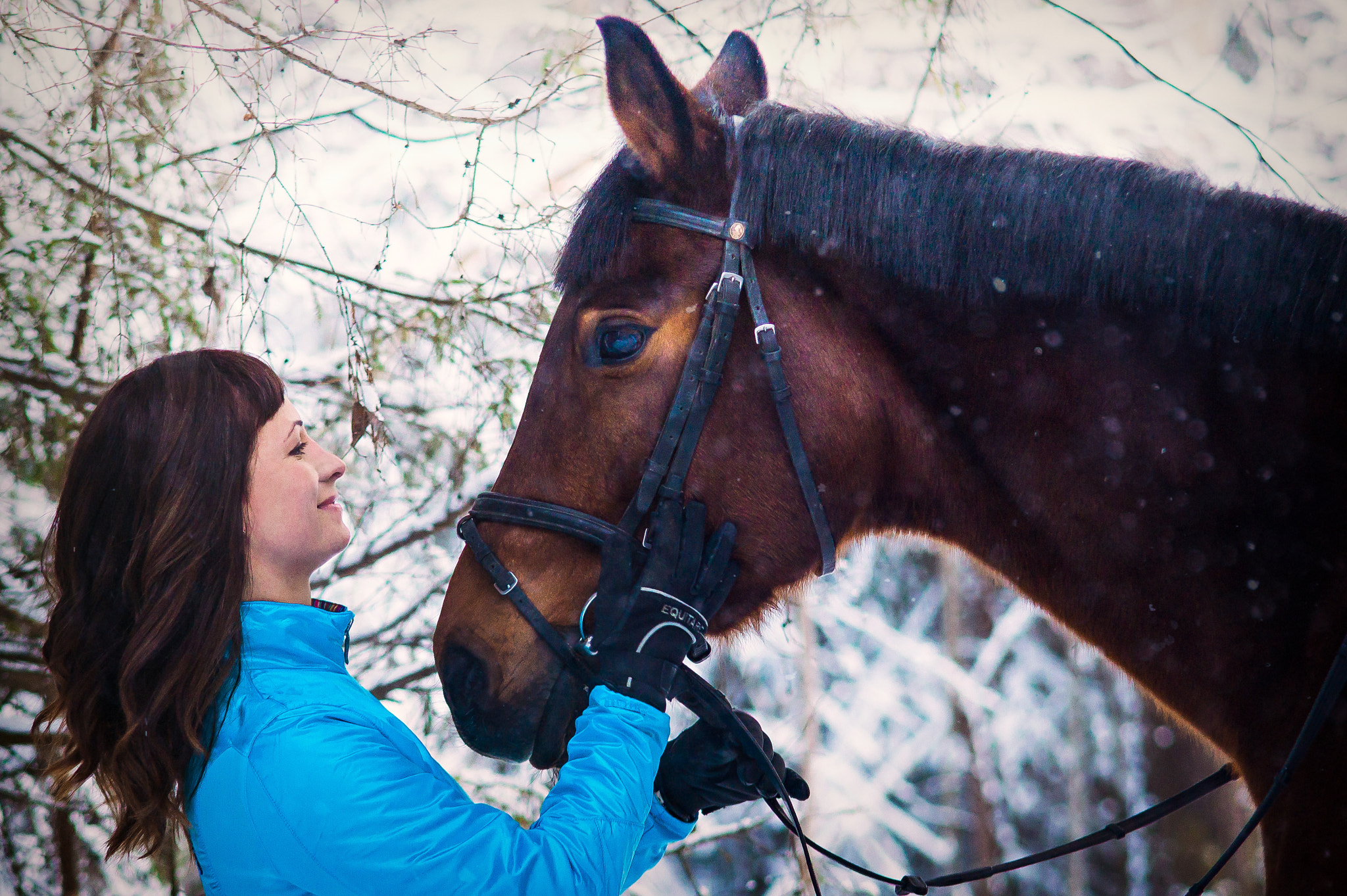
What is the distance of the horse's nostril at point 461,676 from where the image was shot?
4.91 ft

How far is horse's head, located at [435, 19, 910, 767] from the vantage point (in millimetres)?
1485

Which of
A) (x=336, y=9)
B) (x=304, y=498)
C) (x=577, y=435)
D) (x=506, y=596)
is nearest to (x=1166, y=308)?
(x=577, y=435)

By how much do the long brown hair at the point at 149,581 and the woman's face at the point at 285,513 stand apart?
0.03 metres

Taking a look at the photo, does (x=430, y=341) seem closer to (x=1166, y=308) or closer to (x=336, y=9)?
(x=336, y=9)

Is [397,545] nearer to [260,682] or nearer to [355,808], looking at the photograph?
[260,682]

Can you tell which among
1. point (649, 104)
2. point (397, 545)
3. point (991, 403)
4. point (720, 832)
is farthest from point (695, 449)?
point (720, 832)

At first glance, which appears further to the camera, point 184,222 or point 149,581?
point 184,222

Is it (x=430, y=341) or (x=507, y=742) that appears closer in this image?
(x=507, y=742)

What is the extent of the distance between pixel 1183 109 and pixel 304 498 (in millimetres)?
3974

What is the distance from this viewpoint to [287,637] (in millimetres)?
1250

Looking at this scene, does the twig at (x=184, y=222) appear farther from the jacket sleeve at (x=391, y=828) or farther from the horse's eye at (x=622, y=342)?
the jacket sleeve at (x=391, y=828)

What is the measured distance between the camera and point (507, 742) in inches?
58.4

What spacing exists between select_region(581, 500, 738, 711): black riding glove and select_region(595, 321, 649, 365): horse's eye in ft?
1.06

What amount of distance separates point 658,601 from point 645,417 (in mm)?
375
